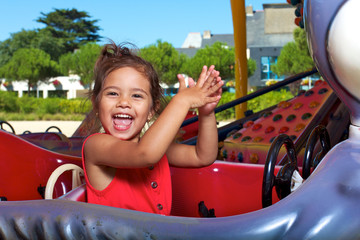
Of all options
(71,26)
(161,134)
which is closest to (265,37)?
(71,26)

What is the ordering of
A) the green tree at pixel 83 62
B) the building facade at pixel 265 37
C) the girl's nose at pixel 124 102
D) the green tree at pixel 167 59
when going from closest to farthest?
the girl's nose at pixel 124 102, the green tree at pixel 167 59, the green tree at pixel 83 62, the building facade at pixel 265 37

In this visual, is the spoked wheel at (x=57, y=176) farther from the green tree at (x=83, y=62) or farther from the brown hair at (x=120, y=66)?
the green tree at (x=83, y=62)

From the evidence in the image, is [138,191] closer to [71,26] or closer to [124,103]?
[124,103]

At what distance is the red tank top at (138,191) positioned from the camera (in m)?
1.01

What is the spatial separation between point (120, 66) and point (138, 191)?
32 centimetres

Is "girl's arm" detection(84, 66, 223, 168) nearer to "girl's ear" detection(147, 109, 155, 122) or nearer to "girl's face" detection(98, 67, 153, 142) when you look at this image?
"girl's face" detection(98, 67, 153, 142)

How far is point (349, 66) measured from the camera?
640mm

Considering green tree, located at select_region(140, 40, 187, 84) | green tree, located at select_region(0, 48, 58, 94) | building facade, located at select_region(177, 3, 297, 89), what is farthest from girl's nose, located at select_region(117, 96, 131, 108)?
green tree, located at select_region(0, 48, 58, 94)

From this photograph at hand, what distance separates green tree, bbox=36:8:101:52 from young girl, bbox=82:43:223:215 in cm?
3197

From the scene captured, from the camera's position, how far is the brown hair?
1.06 m

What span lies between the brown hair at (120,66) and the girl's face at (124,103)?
0.02m

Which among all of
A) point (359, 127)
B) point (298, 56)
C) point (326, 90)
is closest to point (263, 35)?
point (298, 56)

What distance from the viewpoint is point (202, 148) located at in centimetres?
111

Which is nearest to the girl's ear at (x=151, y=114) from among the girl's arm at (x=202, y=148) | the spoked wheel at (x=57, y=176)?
the girl's arm at (x=202, y=148)
